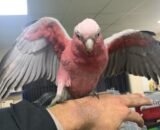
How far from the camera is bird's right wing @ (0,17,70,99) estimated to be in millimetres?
936

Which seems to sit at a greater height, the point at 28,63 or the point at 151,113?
the point at 28,63

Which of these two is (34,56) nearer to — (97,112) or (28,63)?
(28,63)

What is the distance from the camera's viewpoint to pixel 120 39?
992mm

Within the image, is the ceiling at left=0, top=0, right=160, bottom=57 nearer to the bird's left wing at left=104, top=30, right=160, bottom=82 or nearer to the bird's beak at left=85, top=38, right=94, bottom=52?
the bird's left wing at left=104, top=30, right=160, bottom=82

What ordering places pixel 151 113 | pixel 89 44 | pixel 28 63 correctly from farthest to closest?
pixel 151 113 → pixel 28 63 → pixel 89 44

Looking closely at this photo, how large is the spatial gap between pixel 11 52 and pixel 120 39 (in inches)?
13.5

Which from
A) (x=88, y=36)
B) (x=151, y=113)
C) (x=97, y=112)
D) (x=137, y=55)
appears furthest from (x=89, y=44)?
Answer: (x=151, y=113)

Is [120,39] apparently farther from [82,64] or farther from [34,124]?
[34,124]

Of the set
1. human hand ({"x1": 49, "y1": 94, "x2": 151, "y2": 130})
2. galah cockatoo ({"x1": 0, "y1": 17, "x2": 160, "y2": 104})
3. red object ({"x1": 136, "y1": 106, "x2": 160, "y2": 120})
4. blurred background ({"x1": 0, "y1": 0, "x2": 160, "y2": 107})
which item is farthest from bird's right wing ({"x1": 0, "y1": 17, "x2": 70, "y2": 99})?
blurred background ({"x1": 0, "y1": 0, "x2": 160, "y2": 107})

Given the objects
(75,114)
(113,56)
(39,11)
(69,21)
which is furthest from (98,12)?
(75,114)

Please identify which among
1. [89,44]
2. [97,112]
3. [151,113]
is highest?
[89,44]

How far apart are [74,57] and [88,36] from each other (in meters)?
0.09

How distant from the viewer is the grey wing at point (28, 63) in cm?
96

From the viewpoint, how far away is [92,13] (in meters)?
2.56
